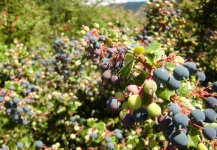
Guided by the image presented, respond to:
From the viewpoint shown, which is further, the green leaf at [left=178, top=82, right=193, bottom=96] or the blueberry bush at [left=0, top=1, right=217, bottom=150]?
the green leaf at [left=178, top=82, right=193, bottom=96]

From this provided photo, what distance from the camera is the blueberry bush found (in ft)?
3.06

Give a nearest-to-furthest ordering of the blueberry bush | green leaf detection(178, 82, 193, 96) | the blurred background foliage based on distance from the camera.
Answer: the blueberry bush, green leaf detection(178, 82, 193, 96), the blurred background foliage

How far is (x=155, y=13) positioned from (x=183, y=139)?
226cm

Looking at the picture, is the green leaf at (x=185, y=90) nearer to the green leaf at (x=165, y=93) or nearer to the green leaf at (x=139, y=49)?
the green leaf at (x=165, y=93)

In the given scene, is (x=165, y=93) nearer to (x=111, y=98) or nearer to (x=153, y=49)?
(x=153, y=49)

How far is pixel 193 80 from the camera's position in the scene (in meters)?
2.38

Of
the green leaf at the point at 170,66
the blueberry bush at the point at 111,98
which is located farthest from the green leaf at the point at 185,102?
the green leaf at the point at 170,66

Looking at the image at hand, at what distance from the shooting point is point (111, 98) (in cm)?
117

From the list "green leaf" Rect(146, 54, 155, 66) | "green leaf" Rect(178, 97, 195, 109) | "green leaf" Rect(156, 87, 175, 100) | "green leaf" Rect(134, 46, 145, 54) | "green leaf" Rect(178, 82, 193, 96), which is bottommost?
"green leaf" Rect(178, 97, 195, 109)

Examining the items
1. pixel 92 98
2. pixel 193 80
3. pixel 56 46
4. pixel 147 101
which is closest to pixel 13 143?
pixel 92 98

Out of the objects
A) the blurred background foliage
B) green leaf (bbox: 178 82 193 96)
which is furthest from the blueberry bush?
the blurred background foliage

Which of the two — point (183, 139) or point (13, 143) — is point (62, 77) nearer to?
point (13, 143)

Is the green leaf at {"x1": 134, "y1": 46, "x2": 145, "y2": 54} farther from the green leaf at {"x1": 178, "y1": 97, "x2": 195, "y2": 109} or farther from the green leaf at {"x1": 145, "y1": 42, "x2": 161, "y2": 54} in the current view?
the green leaf at {"x1": 178, "y1": 97, "x2": 195, "y2": 109}

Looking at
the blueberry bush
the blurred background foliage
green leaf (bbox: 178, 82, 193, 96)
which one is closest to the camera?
the blueberry bush
